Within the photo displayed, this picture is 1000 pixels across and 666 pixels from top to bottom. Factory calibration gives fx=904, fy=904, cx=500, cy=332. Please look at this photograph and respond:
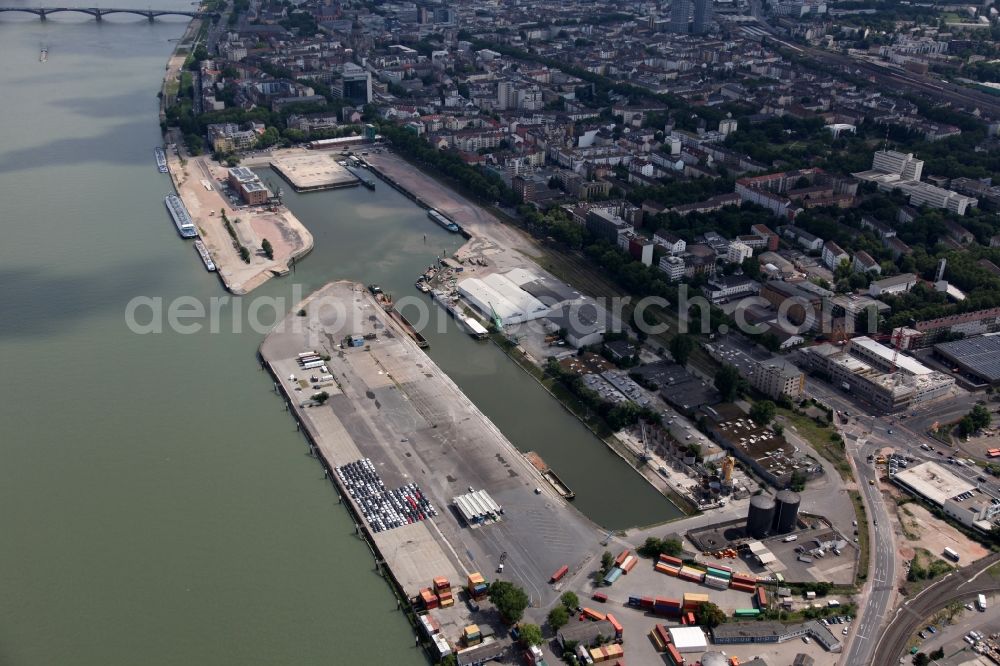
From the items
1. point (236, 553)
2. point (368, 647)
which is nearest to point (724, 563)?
point (368, 647)

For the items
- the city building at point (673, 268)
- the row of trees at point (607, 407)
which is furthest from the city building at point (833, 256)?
the row of trees at point (607, 407)

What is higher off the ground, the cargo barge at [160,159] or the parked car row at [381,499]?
the cargo barge at [160,159]

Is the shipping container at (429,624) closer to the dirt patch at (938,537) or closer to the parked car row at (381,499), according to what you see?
the parked car row at (381,499)

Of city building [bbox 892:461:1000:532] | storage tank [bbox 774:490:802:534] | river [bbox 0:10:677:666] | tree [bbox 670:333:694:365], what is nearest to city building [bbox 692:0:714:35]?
river [bbox 0:10:677:666]

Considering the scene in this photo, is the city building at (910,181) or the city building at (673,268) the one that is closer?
the city building at (673,268)

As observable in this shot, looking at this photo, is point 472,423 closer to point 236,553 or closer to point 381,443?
point 381,443

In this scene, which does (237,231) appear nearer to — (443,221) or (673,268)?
(443,221)
